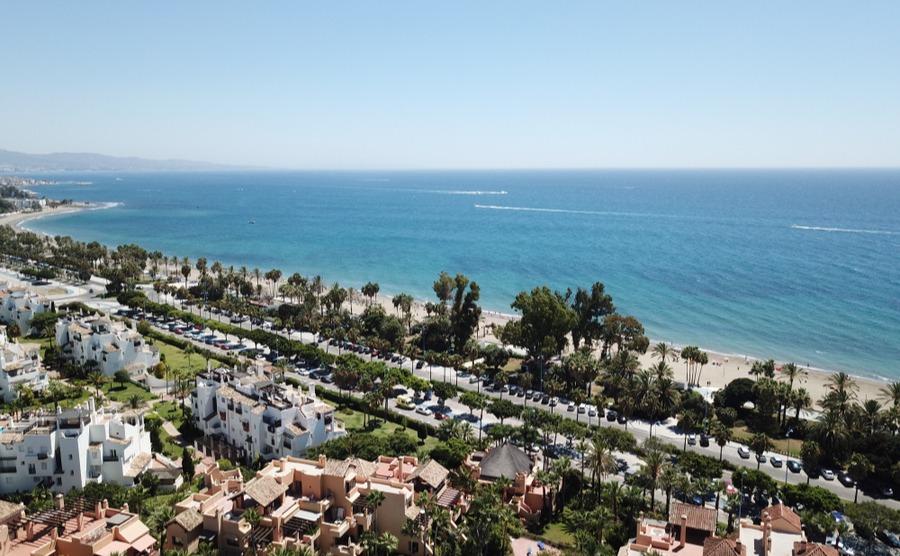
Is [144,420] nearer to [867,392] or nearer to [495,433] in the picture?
[495,433]

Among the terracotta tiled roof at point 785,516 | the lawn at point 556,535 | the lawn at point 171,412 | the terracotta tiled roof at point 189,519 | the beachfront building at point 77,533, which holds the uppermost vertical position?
the terracotta tiled roof at point 785,516

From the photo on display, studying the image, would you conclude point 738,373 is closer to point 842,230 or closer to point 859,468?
point 859,468

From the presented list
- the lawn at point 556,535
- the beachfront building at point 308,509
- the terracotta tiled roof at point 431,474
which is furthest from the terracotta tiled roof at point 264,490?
the lawn at point 556,535

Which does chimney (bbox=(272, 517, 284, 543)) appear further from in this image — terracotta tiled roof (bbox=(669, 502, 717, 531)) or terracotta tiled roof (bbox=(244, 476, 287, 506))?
terracotta tiled roof (bbox=(669, 502, 717, 531))

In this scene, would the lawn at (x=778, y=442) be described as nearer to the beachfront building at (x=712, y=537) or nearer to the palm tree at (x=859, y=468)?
the palm tree at (x=859, y=468)

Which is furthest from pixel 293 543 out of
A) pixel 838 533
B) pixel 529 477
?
pixel 838 533

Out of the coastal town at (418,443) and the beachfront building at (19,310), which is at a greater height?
the beachfront building at (19,310)

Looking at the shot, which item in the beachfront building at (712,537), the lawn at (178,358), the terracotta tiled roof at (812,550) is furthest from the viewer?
the lawn at (178,358)
